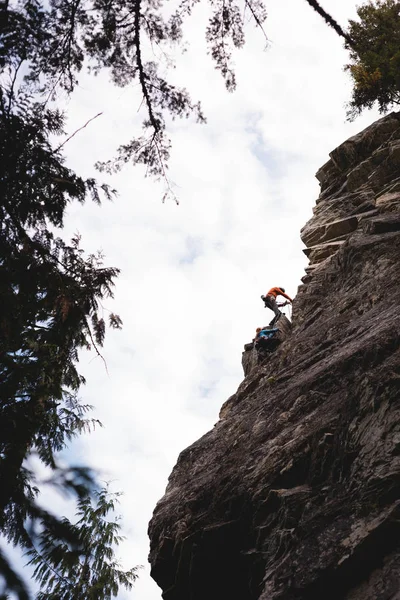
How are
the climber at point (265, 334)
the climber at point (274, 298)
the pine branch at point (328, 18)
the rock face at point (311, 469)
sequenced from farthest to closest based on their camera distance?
the climber at point (274, 298), the climber at point (265, 334), the rock face at point (311, 469), the pine branch at point (328, 18)

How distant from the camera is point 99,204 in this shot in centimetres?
446

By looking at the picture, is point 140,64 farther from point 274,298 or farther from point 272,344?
point 274,298

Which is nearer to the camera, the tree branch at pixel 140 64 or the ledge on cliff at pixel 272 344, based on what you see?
the tree branch at pixel 140 64

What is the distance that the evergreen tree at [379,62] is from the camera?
1545 centimetres

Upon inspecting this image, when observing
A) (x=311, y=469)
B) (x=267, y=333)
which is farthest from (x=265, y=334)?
(x=311, y=469)

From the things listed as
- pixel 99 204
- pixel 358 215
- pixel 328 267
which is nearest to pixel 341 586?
pixel 99 204

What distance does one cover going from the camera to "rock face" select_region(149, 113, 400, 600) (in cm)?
466

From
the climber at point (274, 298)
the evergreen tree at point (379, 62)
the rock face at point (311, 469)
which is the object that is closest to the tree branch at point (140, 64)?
the rock face at point (311, 469)

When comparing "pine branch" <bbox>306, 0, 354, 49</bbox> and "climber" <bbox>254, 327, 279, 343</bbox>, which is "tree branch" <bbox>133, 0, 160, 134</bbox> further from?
"climber" <bbox>254, 327, 279, 343</bbox>

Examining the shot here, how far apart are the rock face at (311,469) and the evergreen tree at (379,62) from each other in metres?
6.56

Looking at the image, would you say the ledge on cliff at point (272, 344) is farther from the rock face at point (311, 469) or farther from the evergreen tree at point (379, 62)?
the evergreen tree at point (379, 62)

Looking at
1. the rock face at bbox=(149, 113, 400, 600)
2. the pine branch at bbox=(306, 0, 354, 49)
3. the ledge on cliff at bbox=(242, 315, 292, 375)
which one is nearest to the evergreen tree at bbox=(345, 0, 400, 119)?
the rock face at bbox=(149, 113, 400, 600)

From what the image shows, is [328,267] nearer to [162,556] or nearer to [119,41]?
[162,556]

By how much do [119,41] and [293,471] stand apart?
608 cm
